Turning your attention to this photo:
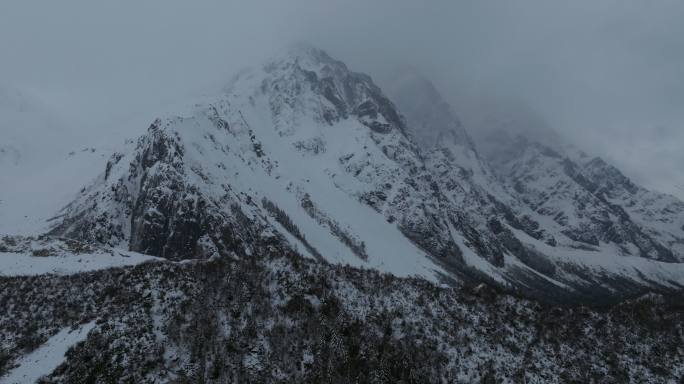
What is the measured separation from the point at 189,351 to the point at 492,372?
86.6 feet

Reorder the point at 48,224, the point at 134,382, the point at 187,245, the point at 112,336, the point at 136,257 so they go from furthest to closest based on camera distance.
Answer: the point at 48,224, the point at 187,245, the point at 136,257, the point at 112,336, the point at 134,382

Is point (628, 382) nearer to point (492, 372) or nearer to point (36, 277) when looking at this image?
point (492, 372)

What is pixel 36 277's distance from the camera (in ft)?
→ 170

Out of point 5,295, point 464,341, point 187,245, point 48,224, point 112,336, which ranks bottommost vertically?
point 48,224

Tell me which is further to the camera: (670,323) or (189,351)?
(670,323)

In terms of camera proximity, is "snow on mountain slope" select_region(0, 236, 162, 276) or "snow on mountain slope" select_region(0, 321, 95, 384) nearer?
"snow on mountain slope" select_region(0, 321, 95, 384)

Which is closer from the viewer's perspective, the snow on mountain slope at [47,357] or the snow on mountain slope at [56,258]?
the snow on mountain slope at [47,357]

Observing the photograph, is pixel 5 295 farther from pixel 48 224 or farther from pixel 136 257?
pixel 48 224

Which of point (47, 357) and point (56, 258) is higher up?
point (47, 357)

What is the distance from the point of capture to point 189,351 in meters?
40.5

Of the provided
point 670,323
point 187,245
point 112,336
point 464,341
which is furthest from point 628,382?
point 187,245

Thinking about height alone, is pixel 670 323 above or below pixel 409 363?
above

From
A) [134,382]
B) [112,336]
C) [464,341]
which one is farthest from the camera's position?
[464,341]

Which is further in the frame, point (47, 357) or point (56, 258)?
point (56, 258)
